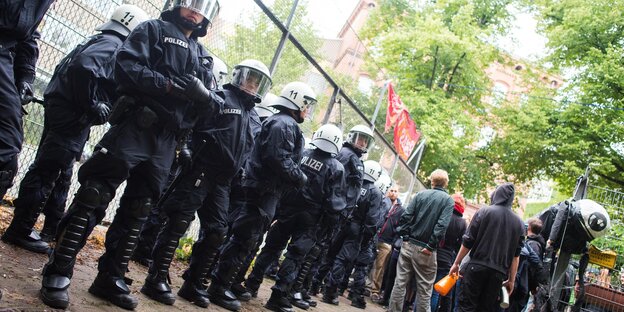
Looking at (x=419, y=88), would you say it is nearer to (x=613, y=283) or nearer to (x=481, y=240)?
(x=613, y=283)

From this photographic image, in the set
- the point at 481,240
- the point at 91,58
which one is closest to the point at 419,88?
the point at 481,240

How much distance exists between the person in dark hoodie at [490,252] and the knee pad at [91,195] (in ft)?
15.2

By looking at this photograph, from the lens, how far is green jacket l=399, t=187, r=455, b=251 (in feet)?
25.0

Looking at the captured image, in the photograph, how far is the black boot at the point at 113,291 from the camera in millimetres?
3815

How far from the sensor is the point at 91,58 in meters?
4.52

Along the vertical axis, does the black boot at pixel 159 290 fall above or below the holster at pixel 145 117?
below

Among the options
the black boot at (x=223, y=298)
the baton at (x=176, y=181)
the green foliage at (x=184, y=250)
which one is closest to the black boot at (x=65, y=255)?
the baton at (x=176, y=181)

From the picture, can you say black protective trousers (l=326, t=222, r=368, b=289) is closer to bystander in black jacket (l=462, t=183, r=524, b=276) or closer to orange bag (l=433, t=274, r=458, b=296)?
orange bag (l=433, t=274, r=458, b=296)

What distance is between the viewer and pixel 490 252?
6.72 m

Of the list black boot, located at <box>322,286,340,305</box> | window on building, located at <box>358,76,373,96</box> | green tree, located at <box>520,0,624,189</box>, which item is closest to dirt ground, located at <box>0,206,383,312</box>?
black boot, located at <box>322,286,340,305</box>

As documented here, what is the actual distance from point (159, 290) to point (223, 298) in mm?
968

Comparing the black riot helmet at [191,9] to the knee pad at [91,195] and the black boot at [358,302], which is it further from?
the black boot at [358,302]

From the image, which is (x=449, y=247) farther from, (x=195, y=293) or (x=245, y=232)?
(x=195, y=293)

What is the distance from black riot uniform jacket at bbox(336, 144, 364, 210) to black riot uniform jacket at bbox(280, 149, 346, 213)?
17.6 inches
